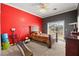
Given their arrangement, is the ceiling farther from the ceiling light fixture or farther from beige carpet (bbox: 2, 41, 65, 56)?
beige carpet (bbox: 2, 41, 65, 56)

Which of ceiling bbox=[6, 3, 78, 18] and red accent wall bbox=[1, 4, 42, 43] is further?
red accent wall bbox=[1, 4, 42, 43]

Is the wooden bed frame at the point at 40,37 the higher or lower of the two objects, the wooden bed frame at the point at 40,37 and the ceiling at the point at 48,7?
the lower

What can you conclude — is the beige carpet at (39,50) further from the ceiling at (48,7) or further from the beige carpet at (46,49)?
the ceiling at (48,7)

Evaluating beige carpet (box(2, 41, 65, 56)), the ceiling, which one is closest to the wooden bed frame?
beige carpet (box(2, 41, 65, 56))

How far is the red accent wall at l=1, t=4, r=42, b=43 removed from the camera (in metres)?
1.45

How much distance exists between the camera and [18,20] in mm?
1550

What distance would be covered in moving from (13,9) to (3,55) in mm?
884

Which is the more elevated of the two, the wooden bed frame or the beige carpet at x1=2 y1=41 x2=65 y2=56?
the wooden bed frame

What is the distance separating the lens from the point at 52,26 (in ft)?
4.87

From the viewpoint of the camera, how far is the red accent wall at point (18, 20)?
1445 mm

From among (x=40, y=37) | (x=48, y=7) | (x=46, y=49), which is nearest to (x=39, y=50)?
(x=46, y=49)

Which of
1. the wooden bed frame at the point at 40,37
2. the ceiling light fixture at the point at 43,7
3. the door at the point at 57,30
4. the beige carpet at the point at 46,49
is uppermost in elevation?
the ceiling light fixture at the point at 43,7

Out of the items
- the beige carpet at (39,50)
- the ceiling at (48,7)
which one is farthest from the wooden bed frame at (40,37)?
the ceiling at (48,7)

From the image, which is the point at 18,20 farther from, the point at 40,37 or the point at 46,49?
the point at 46,49
